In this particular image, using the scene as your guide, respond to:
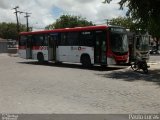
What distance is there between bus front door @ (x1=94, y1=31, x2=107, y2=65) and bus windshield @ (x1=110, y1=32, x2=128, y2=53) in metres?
0.60

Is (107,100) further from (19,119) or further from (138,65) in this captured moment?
(138,65)

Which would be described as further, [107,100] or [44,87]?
[44,87]

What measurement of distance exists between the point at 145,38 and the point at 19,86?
17372 millimetres

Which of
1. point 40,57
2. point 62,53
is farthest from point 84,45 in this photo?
point 40,57

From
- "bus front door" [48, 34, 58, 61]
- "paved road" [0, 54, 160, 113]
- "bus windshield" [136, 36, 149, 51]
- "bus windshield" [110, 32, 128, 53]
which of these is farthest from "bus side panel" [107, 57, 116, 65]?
"paved road" [0, 54, 160, 113]

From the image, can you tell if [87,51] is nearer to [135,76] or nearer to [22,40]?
[135,76]

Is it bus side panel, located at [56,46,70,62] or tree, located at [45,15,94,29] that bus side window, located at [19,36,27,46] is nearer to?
bus side panel, located at [56,46,70,62]

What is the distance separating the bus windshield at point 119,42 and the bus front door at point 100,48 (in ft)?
1.96

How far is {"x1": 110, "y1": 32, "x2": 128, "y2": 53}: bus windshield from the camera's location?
24984mm

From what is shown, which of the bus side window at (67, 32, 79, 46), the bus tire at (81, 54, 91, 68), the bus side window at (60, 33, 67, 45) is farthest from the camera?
the bus side window at (60, 33, 67, 45)

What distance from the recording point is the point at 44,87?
15477mm

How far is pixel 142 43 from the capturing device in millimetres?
30656

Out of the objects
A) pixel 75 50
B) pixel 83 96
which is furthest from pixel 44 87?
pixel 75 50

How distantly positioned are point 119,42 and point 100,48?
135 cm
